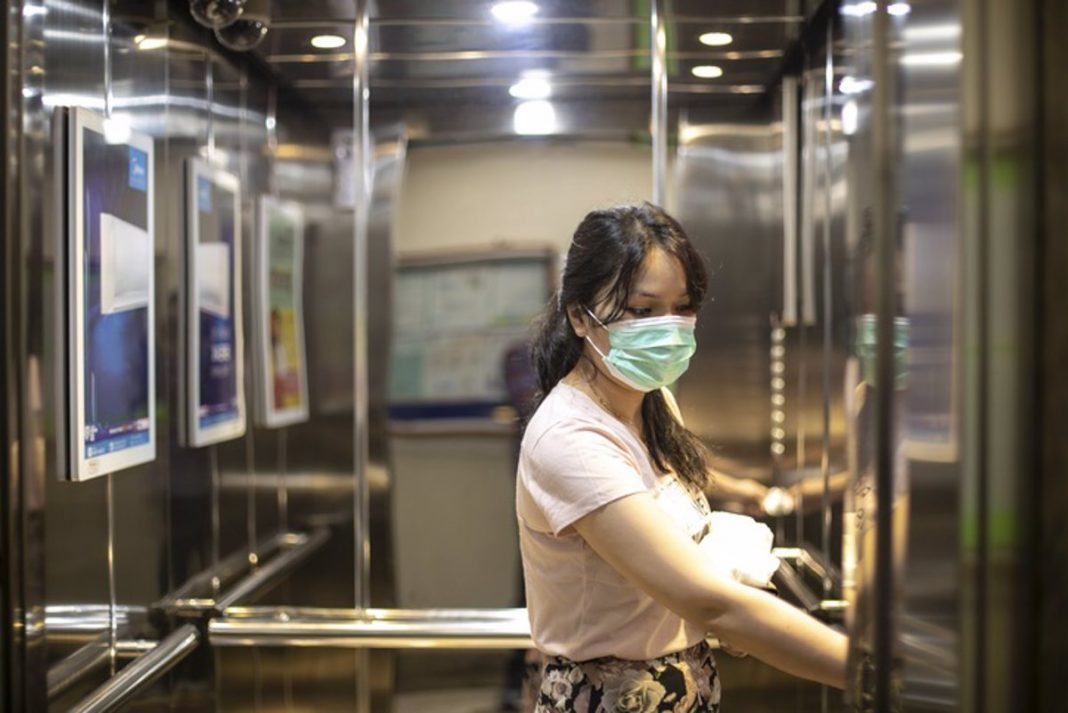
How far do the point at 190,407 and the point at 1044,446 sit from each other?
215cm

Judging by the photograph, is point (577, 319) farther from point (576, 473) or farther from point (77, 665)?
point (77, 665)

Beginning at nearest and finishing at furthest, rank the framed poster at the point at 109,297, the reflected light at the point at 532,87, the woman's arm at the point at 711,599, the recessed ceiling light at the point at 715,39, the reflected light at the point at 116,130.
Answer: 1. the woman's arm at the point at 711,599
2. the framed poster at the point at 109,297
3. the reflected light at the point at 116,130
4. the recessed ceiling light at the point at 715,39
5. the reflected light at the point at 532,87

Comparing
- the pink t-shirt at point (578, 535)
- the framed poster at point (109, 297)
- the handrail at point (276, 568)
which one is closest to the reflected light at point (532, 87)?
the framed poster at point (109, 297)

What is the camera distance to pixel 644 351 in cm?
188

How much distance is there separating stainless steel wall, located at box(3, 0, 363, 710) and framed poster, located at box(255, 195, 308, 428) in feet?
0.12

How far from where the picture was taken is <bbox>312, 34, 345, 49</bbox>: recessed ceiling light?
3240 mm

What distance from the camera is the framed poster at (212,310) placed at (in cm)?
281

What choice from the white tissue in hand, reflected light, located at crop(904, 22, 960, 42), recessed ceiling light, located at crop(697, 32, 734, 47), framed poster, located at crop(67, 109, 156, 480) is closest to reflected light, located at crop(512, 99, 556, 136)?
recessed ceiling light, located at crop(697, 32, 734, 47)

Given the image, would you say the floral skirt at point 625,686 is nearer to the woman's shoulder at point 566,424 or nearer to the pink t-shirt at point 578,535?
the pink t-shirt at point 578,535

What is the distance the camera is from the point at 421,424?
3.43 meters

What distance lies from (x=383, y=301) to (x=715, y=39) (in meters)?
1.18

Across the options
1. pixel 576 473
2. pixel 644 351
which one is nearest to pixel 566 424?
pixel 576 473

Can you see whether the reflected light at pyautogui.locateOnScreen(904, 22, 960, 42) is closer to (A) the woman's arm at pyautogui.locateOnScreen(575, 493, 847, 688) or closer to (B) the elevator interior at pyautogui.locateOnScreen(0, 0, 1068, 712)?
(A) the woman's arm at pyautogui.locateOnScreen(575, 493, 847, 688)

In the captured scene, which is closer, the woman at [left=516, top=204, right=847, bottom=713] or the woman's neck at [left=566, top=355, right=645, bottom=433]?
the woman at [left=516, top=204, right=847, bottom=713]
